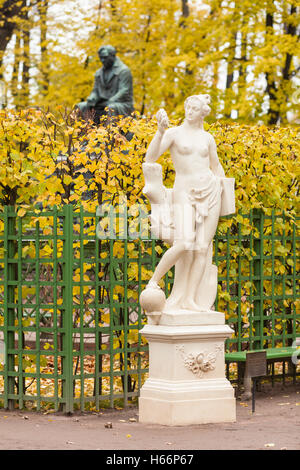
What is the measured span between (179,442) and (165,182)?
372 cm

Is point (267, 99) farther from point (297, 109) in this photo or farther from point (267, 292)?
point (267, 292)

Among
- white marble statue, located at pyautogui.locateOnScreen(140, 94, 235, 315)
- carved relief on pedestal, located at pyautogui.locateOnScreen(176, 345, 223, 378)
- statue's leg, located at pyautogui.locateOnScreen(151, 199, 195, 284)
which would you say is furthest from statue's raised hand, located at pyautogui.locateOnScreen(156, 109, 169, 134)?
carved relief on pedestal, located at pyautogui.locateOnScreen(176, 345, 223, 378)

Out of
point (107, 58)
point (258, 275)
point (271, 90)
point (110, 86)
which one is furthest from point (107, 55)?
point (258, 275)

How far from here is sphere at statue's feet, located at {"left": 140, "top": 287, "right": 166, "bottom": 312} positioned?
8.72 meters

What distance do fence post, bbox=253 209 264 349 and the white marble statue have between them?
2.24 m

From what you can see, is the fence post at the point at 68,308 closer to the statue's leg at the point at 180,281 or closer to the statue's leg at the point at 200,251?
the statue's leg at the point at 180,281

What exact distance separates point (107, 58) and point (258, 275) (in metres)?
10.8

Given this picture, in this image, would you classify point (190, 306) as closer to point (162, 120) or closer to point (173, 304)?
point (173, 304)

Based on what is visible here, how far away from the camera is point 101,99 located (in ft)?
68.9

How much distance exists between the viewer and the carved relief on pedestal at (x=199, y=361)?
8789 millimetres

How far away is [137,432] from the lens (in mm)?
8320

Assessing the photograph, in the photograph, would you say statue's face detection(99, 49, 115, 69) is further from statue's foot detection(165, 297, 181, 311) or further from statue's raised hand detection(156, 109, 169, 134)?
statue's foot detection(165, 297, 181, 311)

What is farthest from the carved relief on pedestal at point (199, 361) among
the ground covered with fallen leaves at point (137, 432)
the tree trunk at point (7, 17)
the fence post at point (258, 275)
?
the tree trunk at point (7, 17)

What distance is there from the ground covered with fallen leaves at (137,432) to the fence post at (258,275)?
4.61 ft
